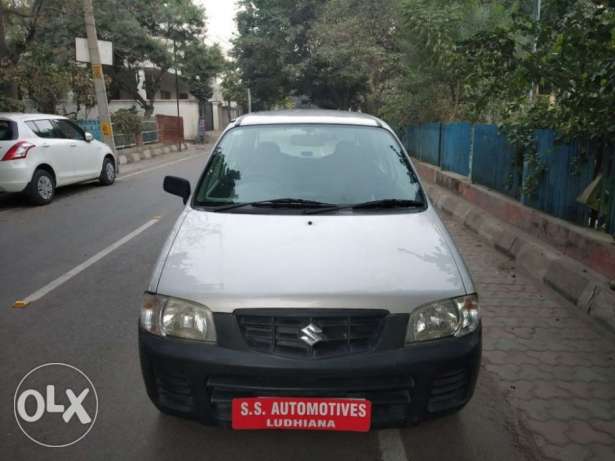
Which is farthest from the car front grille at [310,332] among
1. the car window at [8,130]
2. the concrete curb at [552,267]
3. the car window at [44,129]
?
the car window at [44,129]

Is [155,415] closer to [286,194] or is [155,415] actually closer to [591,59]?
[286,194]

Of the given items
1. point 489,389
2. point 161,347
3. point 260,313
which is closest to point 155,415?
point 161,347

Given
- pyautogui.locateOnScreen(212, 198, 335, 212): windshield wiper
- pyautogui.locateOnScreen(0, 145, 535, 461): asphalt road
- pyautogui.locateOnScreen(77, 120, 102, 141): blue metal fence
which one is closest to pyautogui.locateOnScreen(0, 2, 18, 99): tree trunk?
pyautogui.locateOnScreen(77, 120, 102, 141): blue metal fence

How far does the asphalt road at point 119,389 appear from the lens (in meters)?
2.60

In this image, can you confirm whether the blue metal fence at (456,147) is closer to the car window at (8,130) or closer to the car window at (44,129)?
the car window at (44,129)

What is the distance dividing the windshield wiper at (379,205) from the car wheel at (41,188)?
7840 millimetres

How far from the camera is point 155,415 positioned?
2.90 metres

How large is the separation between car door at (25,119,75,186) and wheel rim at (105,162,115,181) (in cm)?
156

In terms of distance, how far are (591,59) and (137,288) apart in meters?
4.45

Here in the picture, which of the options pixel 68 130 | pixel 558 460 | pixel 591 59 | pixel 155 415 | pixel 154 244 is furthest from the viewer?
pixel 68 130

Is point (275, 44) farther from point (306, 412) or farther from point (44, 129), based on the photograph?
point (306, 412)

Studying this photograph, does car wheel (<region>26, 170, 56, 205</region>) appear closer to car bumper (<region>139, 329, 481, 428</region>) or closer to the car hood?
the car hood

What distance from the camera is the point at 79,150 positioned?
10.8m
